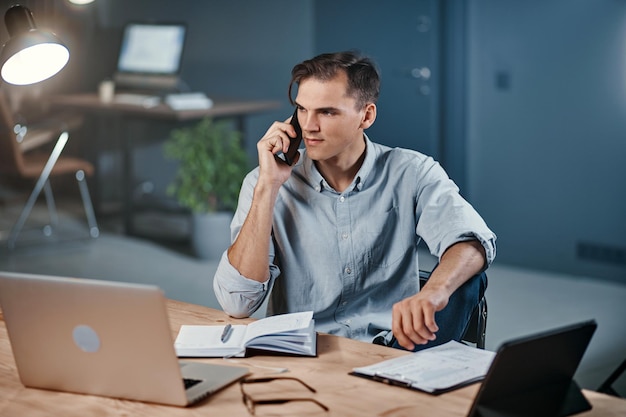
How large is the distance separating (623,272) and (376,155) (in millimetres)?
2941

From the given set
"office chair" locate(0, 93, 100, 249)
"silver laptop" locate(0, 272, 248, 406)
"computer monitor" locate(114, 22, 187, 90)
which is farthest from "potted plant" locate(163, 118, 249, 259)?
"silver laptop" locate(0, 272, 248, 406)

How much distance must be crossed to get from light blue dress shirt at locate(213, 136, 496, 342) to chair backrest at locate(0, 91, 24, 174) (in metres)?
3.40

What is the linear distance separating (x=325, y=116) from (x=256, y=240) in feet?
1.21

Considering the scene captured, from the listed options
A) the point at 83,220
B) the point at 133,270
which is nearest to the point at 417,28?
the point at 133,270

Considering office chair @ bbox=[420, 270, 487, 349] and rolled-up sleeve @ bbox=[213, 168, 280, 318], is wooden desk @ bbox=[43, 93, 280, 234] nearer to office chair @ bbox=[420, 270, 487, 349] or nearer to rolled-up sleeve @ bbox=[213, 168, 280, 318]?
rolled-up sleeve @ bbox=[213, 168, 280, 318]

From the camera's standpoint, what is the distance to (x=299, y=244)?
95.2 inches

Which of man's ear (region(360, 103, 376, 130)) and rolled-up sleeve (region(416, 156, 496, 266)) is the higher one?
man's ear (region(360, 103, 376, 130))

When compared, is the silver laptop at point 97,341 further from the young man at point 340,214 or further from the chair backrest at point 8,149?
the chair backrest at point 8,149

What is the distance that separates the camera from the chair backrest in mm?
5457

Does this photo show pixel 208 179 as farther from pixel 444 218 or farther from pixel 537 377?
pixel 537 377

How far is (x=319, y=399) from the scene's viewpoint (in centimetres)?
169

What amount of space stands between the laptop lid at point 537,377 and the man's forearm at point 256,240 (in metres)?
0.88

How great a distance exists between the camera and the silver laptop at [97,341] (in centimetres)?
161

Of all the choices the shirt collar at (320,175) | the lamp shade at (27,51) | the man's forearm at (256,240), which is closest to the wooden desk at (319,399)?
the man's forearm at (256,240)
